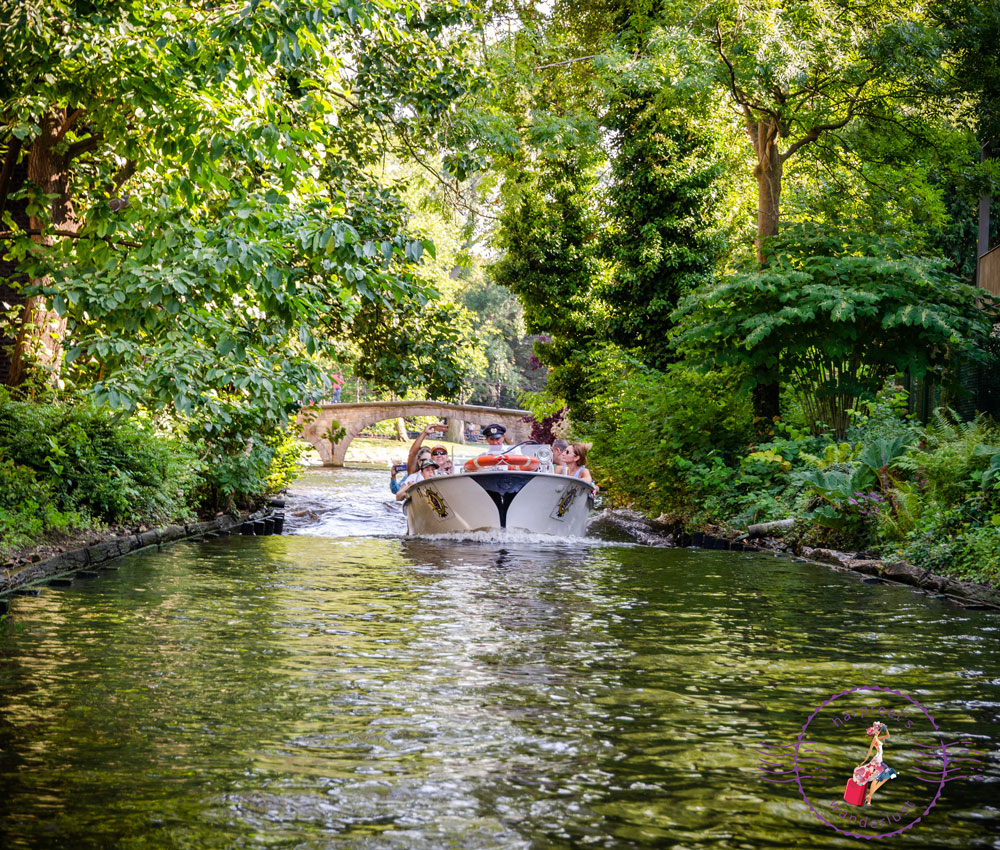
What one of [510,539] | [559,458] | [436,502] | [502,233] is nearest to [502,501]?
[510,539]

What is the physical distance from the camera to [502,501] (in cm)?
1525

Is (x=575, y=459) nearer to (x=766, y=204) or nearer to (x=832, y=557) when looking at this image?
(x=832, y=557)

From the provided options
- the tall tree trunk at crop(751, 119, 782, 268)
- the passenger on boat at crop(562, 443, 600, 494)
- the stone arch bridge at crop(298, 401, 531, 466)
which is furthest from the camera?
the stone arch bridge at crop(298, 401, 531, 466)

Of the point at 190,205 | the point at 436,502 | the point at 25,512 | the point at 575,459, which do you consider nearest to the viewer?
the point at 190,205

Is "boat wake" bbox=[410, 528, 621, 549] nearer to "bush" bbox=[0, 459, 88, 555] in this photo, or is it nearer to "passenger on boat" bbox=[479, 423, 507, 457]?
"passenger on boat" bbox=[479, 423, 507, 457]

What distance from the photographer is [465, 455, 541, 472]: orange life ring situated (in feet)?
51.2

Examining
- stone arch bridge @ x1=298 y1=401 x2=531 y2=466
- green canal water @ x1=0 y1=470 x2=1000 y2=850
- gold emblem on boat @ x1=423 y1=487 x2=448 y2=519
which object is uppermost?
stone arch bridge @ x1=298 y1=401 x2=531 y2=466

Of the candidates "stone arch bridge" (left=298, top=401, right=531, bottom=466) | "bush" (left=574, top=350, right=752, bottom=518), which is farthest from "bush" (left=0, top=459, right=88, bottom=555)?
"stone arch bridge" (left=298, top=401, right=531, bottom=466)

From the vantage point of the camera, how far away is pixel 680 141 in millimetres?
25406

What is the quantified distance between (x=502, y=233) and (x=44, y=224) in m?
16.6

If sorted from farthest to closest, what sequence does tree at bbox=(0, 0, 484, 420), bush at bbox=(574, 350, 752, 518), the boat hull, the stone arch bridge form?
the stone arch bridge < bush at bbox=(574, 350, 752, 518) < the boat hull < tree at bbox=(0, 0, 484, 420)

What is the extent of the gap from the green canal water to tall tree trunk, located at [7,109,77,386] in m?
4.14

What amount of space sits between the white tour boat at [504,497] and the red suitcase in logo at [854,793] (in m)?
11.1

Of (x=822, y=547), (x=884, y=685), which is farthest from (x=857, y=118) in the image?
(x=884, y=685)
